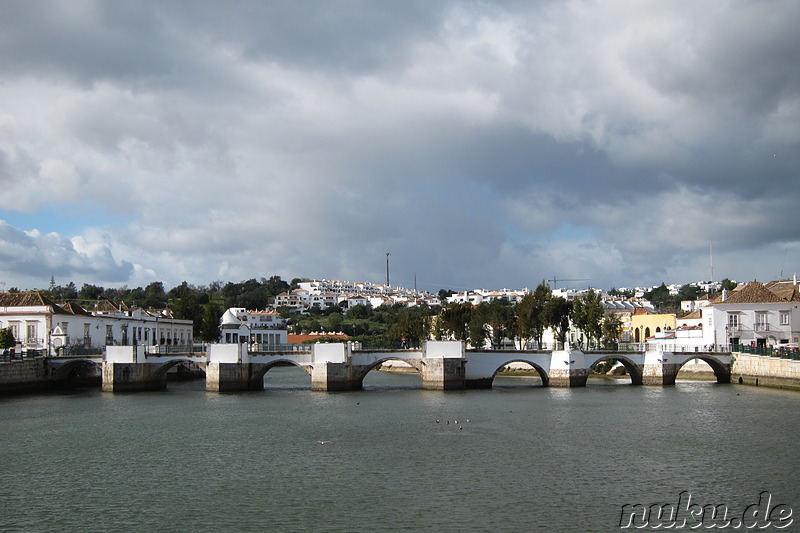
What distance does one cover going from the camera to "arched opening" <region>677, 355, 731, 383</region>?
69.8m

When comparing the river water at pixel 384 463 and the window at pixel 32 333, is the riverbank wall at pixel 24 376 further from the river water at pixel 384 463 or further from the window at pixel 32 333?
the river water at pixel 384 463

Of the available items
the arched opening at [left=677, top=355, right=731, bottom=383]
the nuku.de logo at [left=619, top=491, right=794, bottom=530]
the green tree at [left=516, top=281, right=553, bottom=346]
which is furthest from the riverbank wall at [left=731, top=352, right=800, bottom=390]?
the nuku.de logo at [left=619, top=491, right=794, bottom=530]

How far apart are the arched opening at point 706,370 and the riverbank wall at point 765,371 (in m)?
0.84

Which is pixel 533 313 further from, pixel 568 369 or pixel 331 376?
pixel 331 376

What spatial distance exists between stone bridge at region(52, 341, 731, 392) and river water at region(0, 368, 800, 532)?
31.2 feet

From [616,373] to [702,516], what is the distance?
216 feet

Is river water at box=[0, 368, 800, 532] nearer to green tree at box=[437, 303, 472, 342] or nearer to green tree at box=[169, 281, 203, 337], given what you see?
green tree at box=[437, 303, 472, 342]

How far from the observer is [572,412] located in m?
46.9

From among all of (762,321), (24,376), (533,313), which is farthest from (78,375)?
(762,321)

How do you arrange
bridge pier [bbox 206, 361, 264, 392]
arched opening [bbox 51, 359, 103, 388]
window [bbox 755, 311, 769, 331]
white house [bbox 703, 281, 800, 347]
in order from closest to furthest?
1. bridge pier [bbox 206, 361, 264, 392]
2. arched opening [bbox 51, 359, 103, 388]
3. white house [bbox 703, 281, 800, 347]
4. window [bbox 755, 311, 769, 331]

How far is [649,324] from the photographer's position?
106500 mm

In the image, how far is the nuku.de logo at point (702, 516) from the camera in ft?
72.0

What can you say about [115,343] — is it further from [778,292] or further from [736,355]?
[778,292]

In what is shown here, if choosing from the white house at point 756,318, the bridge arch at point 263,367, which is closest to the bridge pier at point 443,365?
the bridge arch at point 263,367
